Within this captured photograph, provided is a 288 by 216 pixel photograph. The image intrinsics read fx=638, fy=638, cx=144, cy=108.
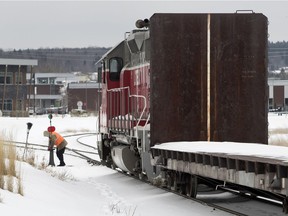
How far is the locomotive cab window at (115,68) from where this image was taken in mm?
18125

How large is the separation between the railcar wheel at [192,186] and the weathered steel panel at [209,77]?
0.99m

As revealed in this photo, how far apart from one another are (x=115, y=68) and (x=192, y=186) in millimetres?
6609

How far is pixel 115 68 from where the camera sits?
60.0 ft

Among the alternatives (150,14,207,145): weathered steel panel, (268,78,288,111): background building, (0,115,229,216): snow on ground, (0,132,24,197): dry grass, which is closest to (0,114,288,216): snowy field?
(0,115,229,216): snow on ground

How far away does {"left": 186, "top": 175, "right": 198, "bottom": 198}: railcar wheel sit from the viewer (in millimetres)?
12344

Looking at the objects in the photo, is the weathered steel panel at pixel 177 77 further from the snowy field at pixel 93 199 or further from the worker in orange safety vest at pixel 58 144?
the worker in orange safety vest at pixel 58 144

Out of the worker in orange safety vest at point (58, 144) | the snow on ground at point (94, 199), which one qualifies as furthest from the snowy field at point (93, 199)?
the worker in orange safety vest at point (58, 144)

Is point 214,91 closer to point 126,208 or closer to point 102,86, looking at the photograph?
point 126,208

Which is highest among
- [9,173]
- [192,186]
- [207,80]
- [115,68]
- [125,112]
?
[115,68]

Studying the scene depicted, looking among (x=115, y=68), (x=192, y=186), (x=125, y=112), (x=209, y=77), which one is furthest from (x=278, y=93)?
(x=192, y=186)

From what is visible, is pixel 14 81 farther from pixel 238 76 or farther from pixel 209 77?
pixel 238 76

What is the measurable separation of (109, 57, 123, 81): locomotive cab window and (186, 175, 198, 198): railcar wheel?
6.16 m

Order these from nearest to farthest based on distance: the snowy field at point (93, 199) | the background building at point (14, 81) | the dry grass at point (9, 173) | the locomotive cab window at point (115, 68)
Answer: the snowy field at point (93, 199), the dry grass at point (9, 173), the locomotive cab window at point (115, 68), the background building at point (14, 81)

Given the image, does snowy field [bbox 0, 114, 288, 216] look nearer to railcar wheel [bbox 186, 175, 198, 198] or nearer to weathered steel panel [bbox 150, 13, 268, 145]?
railcar wheel [bbox 186, 175, 198, 198]
